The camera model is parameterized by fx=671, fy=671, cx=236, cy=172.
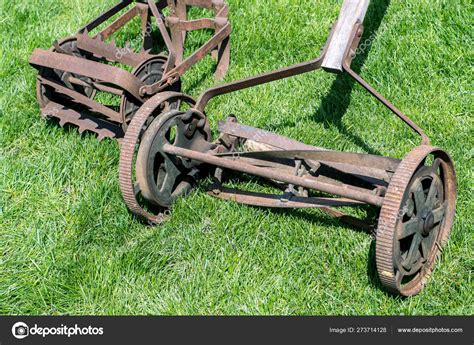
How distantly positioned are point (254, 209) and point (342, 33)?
4.07 ft

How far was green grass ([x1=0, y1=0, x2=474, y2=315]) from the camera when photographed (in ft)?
11.7

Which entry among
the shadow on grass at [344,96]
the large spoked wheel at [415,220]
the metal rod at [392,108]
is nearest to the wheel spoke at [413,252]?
the large spoked wheel at [415,220]

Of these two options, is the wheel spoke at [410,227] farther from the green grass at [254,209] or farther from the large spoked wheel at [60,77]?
the large spoked wheel at [60,77]

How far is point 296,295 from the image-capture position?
3.57 m

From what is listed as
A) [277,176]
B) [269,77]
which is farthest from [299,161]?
[269,77]

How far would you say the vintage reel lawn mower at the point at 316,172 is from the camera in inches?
130

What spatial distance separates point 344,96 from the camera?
492cm

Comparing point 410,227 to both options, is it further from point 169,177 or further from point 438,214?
point 169,177

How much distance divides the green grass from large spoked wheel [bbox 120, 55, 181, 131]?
0.26 metres

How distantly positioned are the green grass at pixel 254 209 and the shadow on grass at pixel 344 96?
1 cm

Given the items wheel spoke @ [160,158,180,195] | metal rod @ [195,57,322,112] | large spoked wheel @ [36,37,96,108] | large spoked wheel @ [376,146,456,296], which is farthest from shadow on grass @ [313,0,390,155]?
large spoked wheel @ [36,37,96,108]

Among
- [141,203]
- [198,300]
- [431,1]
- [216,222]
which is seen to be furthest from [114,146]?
[431,1]

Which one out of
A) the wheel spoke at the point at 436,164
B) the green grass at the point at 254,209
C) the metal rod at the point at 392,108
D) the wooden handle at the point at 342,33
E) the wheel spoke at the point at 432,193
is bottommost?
the green grass at the point at 254,209
